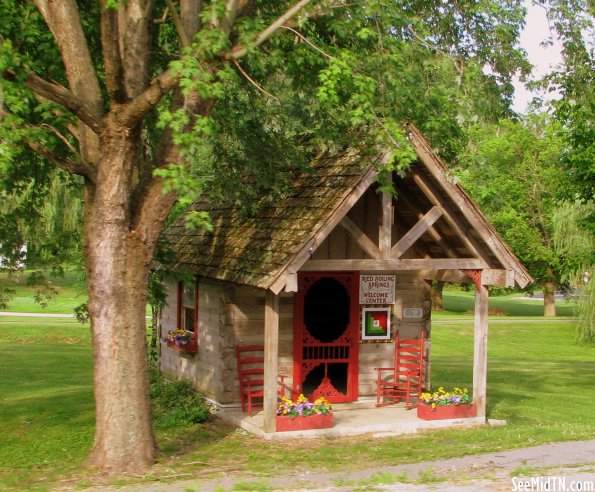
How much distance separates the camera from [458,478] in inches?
391

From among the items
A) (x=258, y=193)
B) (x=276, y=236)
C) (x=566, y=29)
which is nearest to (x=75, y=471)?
(x=276, y=236)

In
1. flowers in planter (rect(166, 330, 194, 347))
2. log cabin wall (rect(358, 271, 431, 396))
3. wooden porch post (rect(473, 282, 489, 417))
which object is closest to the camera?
wooden porch post (rect(473, 282, 489, 417))

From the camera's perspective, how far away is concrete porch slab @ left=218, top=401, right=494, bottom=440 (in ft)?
43.9

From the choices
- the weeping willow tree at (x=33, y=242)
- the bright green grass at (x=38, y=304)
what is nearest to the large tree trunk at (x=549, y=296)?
the bright green grass at (x=38, y=304)

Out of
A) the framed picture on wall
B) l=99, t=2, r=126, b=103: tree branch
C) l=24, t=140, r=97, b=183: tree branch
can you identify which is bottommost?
the framed picture on wall

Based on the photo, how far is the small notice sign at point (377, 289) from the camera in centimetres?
1575

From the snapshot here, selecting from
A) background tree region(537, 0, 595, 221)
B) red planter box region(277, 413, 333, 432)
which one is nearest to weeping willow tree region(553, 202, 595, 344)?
background tree region(537, 0, 595, 221)

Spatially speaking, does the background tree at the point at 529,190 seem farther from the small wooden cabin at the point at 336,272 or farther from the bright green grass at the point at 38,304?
the small wooden cabin at the point at 336,272

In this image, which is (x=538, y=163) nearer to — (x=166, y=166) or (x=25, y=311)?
(x=25, y=311)

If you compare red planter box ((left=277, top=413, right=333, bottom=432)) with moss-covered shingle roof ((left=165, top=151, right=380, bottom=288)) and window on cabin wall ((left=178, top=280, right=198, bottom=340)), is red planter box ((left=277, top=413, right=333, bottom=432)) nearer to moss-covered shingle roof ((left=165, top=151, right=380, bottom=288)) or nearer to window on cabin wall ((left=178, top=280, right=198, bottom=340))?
moss-covered shingle roof ((left=165, top=151, right=380, bottom=288))

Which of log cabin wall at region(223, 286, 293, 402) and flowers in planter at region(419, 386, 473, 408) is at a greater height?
log cabin wall at region(223, 286, 293, 402)

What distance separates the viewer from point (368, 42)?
12906 mm

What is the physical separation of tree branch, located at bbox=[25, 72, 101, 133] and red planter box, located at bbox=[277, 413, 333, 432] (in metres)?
5.51

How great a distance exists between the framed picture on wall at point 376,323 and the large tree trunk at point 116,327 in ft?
19.7
